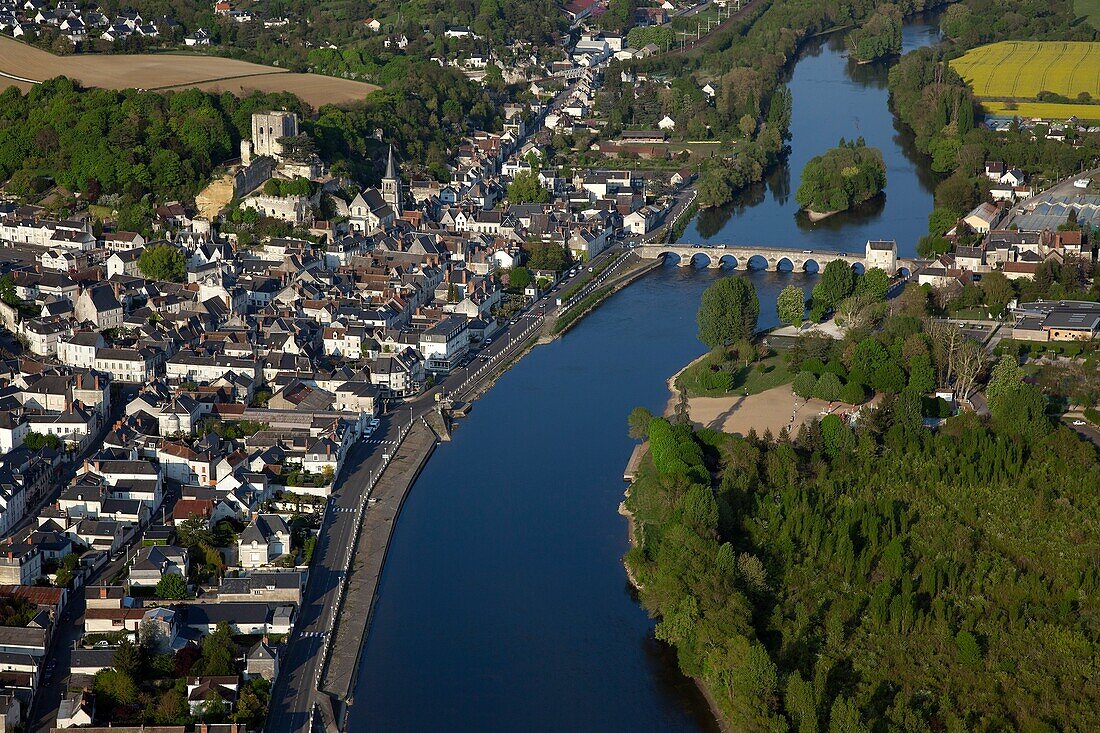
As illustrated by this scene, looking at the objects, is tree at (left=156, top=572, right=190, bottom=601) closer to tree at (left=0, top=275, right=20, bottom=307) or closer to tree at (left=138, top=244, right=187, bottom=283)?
tree at (left=0, top=275, right=20, bottom=307)

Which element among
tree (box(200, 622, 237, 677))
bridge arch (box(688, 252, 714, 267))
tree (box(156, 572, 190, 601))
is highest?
bridge arch (box(688, 252, 714, 267))

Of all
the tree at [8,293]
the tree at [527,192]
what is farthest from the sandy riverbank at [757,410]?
the tree at [527,192]

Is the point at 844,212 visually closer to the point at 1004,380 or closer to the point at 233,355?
the point at 1004,380

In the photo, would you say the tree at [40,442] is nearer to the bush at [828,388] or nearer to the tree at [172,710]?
the tree at [172,710]

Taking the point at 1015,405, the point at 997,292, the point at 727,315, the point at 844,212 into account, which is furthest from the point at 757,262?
the point at 1015,405

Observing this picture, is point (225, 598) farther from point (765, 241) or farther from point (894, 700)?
point (765, 241)

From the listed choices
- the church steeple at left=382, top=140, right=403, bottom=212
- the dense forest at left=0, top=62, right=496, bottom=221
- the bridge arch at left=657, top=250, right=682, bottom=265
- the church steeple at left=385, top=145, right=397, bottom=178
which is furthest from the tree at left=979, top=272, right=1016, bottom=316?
the dense forest at left=0, top=62, right=496, bottom=221
